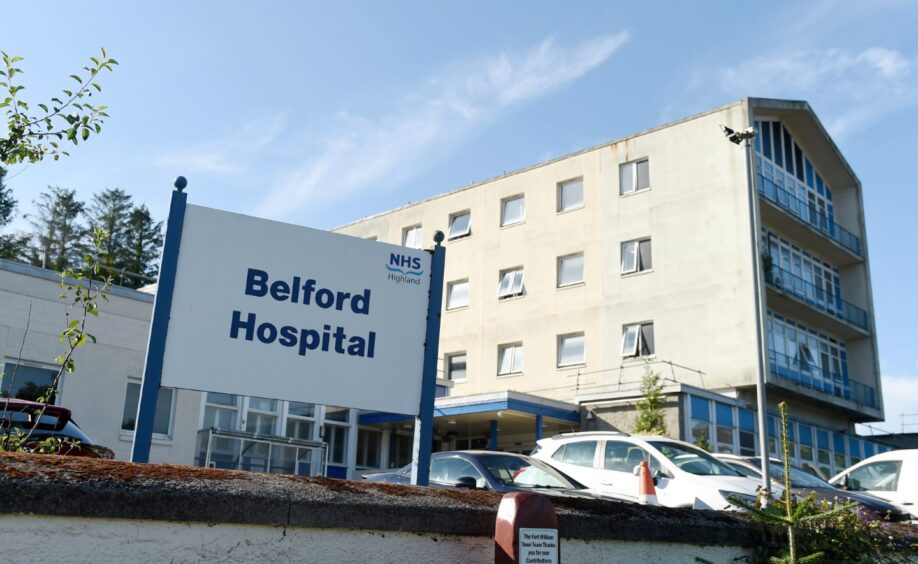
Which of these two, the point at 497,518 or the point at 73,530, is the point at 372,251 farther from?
the point at 73,530

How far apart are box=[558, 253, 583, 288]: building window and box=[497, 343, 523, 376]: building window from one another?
10.2 ft

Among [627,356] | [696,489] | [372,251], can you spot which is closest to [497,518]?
[372,251]

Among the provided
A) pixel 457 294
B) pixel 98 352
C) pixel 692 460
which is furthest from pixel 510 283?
pixel 692 460

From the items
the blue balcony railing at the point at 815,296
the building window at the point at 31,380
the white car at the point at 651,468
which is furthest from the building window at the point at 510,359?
the building window at the point at 31,380

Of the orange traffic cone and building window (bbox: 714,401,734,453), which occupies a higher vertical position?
building window (bbox: 714,401,734,453)

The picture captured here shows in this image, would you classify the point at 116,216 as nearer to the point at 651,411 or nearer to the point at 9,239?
the point at 9,239

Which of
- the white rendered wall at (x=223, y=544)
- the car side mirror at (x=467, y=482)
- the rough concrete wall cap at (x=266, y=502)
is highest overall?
the car side mirror at (x=467, y=482)

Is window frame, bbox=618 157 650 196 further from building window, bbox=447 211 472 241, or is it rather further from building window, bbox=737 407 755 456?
building window, bbox=737 407 755 456

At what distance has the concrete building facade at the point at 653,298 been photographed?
3027cm

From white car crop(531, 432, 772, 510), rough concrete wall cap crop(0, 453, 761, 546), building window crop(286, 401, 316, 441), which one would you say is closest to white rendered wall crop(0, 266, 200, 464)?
building window crop(286, 401, 316, 441)

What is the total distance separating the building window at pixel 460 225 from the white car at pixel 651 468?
2558cm

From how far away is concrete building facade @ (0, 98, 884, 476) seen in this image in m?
30.3

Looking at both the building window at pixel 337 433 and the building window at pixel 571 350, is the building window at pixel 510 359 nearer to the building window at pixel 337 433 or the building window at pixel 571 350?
the building window at pixel 571 350

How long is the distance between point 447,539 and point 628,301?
30.4 metres
